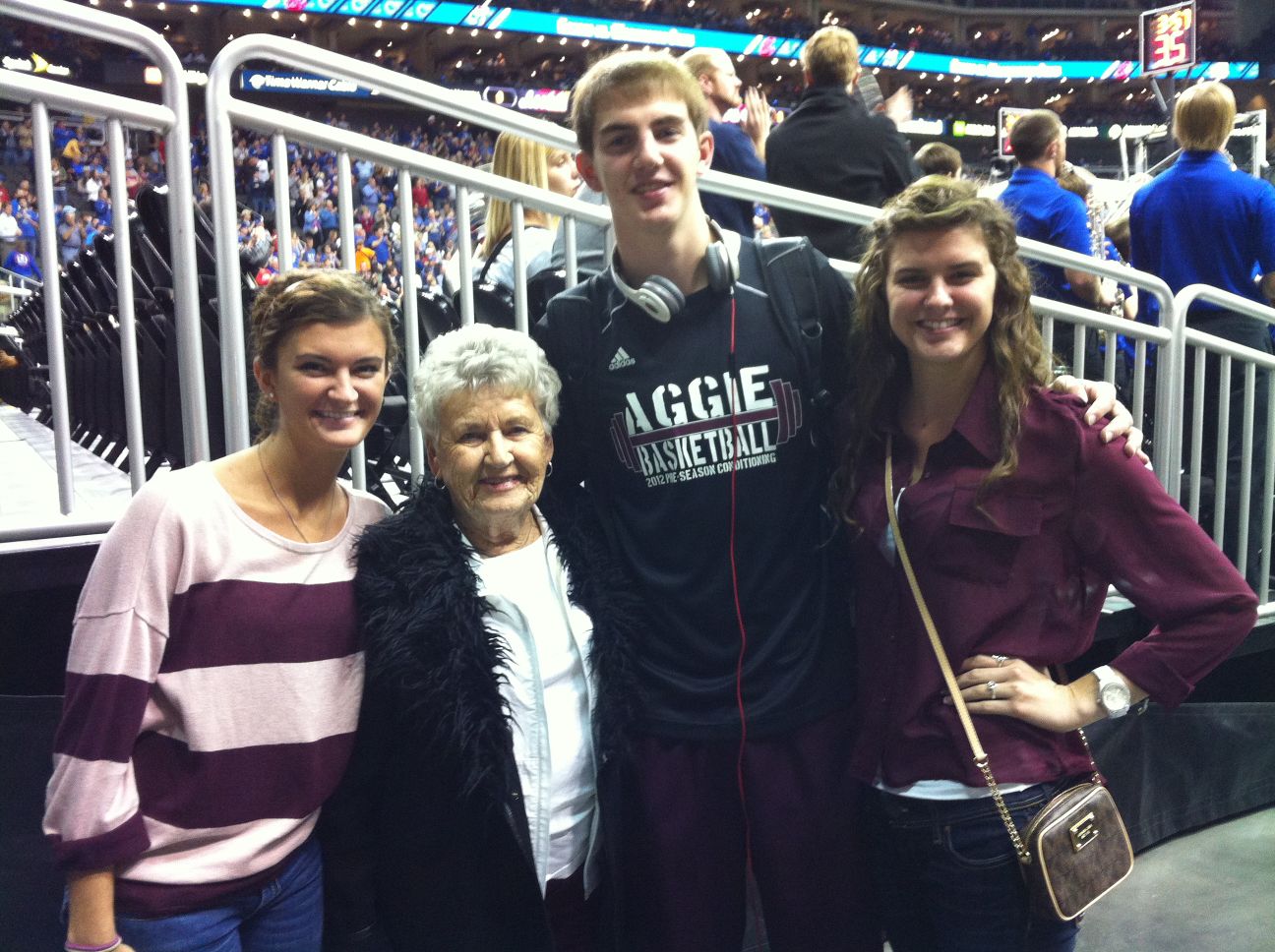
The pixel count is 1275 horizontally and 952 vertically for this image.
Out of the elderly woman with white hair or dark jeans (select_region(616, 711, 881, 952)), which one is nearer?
the elderly woman with white hair

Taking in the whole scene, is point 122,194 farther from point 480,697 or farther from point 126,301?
point 480,697

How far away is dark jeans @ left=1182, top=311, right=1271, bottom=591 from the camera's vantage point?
4.04 metres

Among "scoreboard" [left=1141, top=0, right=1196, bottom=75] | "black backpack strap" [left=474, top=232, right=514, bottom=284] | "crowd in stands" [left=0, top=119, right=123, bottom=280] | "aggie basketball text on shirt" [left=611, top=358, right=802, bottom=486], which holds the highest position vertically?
"scoreboard" [left=1141, top=0, right=1196, bottom=75]

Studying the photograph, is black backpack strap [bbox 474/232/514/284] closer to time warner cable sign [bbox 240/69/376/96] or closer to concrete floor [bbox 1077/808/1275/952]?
concrete floor [bbox 1077/808/1275/952]

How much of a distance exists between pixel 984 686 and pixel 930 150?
376 cm

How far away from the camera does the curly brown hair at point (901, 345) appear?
5.99 feet

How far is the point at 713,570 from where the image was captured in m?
1.98

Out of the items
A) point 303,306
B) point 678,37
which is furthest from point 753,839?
point 678,37

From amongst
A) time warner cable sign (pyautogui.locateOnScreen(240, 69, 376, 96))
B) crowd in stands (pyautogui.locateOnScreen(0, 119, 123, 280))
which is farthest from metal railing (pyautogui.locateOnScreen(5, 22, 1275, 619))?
time warner cable sign (pyautogui.locateOnScreen(240, 69, 376, 96))

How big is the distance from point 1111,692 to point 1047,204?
10.1 feet

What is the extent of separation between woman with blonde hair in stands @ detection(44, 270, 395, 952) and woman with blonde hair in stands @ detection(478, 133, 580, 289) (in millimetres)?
1179

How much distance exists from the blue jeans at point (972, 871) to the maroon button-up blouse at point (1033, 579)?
0.04 meters

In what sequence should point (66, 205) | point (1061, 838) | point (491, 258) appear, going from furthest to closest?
point (66, 205) < point (491, 258) < point (1061, 838)

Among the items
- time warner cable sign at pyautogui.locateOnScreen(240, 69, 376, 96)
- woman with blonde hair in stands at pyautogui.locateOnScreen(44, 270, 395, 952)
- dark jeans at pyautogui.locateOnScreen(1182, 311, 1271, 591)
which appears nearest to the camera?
woman with blonde hair in stands at pyautogui.locateOnScreen(44, 270, 395, 952)
